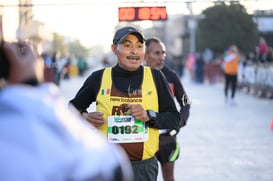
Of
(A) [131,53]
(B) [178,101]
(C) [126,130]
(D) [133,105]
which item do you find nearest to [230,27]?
(B) [178,101]

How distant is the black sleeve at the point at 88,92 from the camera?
357 cm

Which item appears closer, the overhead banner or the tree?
the overhead banner

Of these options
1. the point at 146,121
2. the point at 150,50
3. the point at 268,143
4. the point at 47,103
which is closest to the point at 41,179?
the point at 47,103

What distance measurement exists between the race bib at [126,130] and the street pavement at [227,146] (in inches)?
140

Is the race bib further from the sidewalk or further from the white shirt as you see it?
the sidewalk

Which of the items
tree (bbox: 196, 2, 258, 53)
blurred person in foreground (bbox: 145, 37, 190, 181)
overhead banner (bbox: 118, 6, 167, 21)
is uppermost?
overhead banner (bbox: 118, 6, 167, 21)

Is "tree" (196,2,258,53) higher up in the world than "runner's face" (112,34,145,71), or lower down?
lower down

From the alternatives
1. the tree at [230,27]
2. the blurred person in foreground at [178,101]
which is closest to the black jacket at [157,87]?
the blurred person in foreground at [178,101]

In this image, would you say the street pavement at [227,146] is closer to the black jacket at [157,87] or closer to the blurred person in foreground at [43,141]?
the black jacket at [157,87]

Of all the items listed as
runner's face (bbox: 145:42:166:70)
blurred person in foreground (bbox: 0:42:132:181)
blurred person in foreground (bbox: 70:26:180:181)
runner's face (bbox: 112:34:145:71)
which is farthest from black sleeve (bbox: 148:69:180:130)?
blurred person in foreground (bbox: 0:42:132:181)

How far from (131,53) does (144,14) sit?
13132 mm

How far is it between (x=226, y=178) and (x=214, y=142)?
111 inches

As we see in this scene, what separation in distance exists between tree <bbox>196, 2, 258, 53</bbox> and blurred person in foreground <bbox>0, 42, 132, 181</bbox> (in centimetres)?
5102

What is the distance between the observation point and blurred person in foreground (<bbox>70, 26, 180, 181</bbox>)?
344cm
